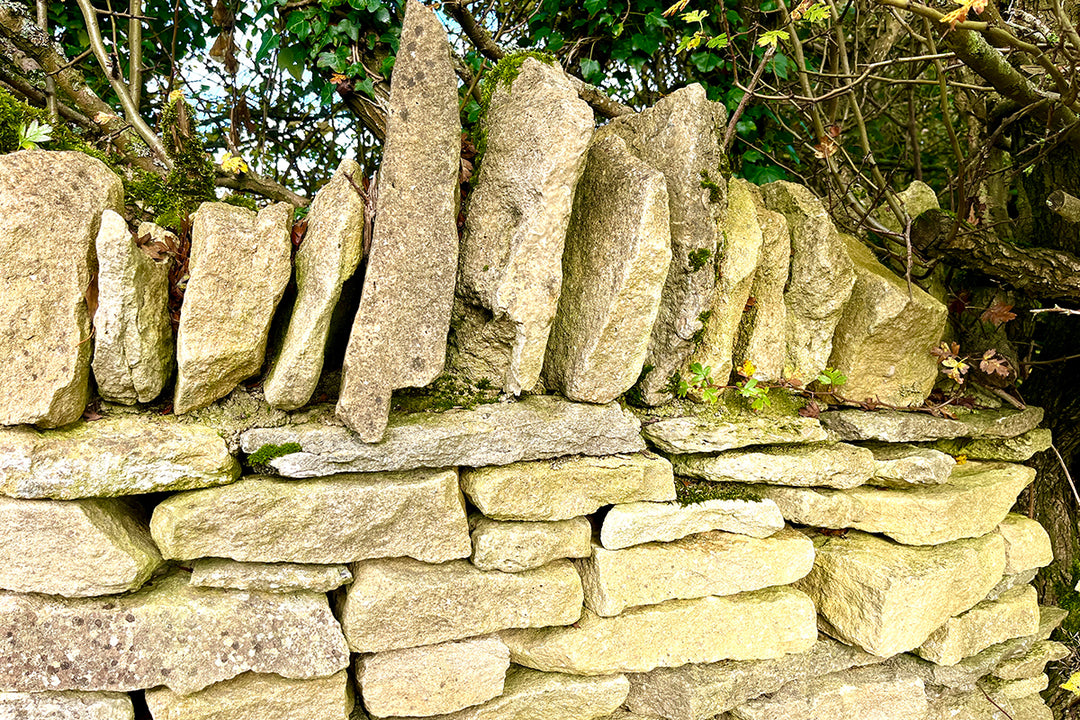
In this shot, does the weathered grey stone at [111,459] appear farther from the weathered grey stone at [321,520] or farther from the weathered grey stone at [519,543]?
the weathered grey stone at [519,543]

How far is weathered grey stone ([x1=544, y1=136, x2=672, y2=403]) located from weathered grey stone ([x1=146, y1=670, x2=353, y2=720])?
113 centimetres

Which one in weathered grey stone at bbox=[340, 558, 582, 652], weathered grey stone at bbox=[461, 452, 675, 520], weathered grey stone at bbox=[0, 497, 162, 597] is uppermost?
weathered grey stone at bbox=[461, 452, 675, 520]

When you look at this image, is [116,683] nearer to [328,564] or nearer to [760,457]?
[328,564]

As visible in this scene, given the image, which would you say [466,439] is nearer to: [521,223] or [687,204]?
[521,223]

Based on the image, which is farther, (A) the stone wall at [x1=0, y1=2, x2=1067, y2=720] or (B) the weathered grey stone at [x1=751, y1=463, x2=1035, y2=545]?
(B) the weathered grey stone at [x1=751, y1=463, x2=1035, y2=545]

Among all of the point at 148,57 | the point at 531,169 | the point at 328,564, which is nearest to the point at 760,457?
the point at 531,169

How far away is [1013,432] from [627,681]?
191 centimetres

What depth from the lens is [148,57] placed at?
3.85 meters

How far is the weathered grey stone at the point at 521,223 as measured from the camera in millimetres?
2031

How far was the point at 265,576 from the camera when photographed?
6.66 feet

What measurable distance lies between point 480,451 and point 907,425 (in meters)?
1.63

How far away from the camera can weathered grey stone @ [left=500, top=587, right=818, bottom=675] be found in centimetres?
232

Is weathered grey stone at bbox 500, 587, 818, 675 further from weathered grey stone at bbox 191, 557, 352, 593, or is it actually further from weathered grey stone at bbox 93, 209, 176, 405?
weathered grey stone at bbox 93, 209, 176, 405

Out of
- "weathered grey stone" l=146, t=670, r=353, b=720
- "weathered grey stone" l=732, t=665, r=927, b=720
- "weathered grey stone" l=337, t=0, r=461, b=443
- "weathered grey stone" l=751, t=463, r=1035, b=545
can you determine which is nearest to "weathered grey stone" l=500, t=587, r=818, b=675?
"weathered grey stone" l=732, t=665, r=927, b=720
